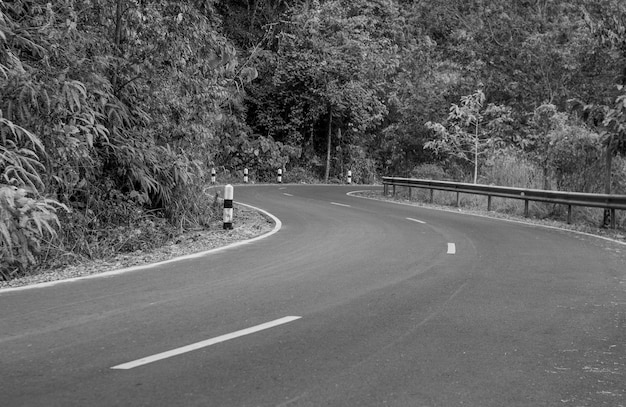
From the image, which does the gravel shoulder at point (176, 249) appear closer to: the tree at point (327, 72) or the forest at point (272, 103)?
the forest at point (272, 103)

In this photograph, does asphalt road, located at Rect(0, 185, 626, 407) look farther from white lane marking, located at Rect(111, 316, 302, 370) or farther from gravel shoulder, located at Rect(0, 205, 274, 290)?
gravel shoulder, located at Rect(0, 205, 274, 290)

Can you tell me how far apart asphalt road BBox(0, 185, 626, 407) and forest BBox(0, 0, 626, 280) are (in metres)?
2.74

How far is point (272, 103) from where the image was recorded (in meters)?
43.3

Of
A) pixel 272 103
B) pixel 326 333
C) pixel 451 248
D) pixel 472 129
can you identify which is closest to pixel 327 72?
pixel 272 103

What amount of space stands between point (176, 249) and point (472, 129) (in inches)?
813

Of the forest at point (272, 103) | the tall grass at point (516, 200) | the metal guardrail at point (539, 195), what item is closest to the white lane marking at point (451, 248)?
the forest at point (272, 103)

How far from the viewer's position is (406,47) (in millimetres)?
45000

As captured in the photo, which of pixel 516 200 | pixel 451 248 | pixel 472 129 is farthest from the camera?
pixel 472 129

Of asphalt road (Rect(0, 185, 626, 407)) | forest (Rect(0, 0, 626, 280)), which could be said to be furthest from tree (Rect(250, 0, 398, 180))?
asphalt road (Rect(0, 185, 626, 407))

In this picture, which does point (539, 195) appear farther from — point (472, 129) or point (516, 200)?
point (472, 129)

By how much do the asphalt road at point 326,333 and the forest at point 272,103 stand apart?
108 inches

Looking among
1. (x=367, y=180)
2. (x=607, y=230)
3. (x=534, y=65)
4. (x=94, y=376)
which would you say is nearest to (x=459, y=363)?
(x=94, y=376)

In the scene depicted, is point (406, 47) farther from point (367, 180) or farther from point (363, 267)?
point (363, 267)

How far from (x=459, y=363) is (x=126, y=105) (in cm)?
1052
